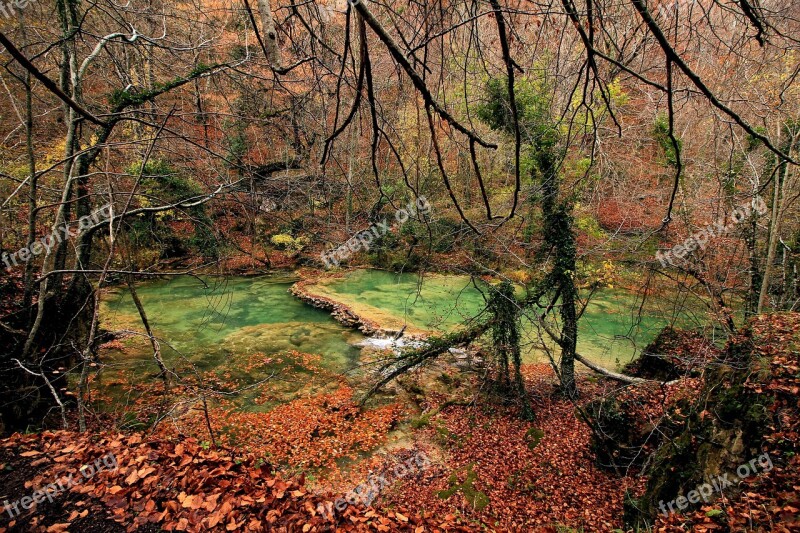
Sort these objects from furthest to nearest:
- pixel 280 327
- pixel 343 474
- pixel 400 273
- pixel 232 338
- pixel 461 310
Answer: pixel 461 310, pixel 280 327, pixel 232 338, pixel 400 273, pixel 343 474

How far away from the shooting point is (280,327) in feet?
37.8

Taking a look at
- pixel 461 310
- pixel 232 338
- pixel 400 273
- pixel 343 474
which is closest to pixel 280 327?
pixel 232 338

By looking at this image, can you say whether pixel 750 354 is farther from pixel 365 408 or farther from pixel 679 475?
pixel 365 408

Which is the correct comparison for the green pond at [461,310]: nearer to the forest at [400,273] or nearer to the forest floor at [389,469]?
the forest at [400,273]

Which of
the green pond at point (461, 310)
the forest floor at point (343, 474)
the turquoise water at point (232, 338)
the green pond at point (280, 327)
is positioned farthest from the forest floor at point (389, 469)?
the green pond at point (461, 310)

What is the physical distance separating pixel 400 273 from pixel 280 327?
6.58m

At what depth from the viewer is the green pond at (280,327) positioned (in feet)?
27.8

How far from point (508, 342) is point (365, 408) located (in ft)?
10.8

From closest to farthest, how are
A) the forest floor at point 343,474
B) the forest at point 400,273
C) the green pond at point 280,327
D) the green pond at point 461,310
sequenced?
1. the forest at point 400,273
2. the forest floor at point 343,474
3. the green pond at point 280,327
4. the green pond at point 461,310

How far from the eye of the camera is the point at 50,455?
3002mm

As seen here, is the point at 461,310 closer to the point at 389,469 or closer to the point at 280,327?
the point at 280,327

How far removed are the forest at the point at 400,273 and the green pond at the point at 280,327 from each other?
13cm

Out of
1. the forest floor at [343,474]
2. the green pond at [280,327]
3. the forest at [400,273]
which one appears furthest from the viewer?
the green pond at [280,327]

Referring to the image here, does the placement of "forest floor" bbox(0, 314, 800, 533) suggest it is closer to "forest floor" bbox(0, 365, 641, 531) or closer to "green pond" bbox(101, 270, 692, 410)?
"forest floor" bbox(0, 365, 641, 531)
